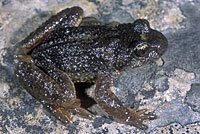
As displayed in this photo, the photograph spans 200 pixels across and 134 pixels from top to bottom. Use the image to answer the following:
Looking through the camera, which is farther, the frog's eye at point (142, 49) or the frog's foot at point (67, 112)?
the frog's foot at point (67, 112)

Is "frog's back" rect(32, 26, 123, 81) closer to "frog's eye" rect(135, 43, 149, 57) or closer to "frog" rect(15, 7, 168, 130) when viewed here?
A: "frog" rect(15, 7, 168, 130)

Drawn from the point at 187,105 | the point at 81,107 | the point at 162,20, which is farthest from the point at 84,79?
the point at 162,20

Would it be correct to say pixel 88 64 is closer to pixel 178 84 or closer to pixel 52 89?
pixel 52 89

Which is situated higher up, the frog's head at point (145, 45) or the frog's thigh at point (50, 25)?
the frog's thigh at point (50, 25)


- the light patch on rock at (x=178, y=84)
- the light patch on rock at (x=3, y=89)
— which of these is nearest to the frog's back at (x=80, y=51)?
the light patch on rock at (x=3, y=89)

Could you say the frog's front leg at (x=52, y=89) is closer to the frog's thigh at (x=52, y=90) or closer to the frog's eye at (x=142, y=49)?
the frog's thigh at (x=52, y=90)

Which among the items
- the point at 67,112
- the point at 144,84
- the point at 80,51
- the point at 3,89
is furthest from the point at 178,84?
the point at 3,89
